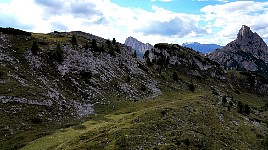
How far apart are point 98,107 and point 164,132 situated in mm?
31503

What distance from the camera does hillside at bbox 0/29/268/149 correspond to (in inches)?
1913

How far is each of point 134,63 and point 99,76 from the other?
105 feet

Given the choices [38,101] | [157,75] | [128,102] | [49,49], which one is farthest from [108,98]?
[157,75]

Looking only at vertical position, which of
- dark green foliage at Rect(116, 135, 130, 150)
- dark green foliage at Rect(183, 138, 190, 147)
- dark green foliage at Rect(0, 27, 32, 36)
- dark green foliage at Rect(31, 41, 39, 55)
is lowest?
dark green foliage at Rect(183, 138, 190, 147)

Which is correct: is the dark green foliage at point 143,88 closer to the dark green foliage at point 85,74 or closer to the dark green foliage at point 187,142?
the dark green foliage at point 85,74

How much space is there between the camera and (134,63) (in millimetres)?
127812

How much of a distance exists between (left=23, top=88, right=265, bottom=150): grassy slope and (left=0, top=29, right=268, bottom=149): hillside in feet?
0.49

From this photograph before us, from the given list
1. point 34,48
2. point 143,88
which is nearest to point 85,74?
point 34,48

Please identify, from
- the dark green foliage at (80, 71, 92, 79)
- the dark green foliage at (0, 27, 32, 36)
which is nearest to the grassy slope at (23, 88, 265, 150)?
the dark green foliage at (80, 71, 92, 79)

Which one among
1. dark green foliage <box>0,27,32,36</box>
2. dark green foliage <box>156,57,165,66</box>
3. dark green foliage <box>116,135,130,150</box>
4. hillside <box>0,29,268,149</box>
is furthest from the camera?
dark green foliage <box>156,57,165,66</box>

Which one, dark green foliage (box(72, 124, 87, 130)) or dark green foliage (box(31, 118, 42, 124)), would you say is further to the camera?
dark green foliage (box(31, 118, 42, 124))

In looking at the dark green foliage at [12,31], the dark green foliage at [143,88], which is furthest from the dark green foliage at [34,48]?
the dark green foliage at [143,88]

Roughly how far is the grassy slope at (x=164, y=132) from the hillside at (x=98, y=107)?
0.15 m

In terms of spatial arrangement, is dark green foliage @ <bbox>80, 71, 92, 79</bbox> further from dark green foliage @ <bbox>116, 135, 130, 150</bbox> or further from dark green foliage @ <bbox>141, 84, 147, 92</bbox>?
dark green foliage @ <bbox>116, 135, 130, 150</bbox>
